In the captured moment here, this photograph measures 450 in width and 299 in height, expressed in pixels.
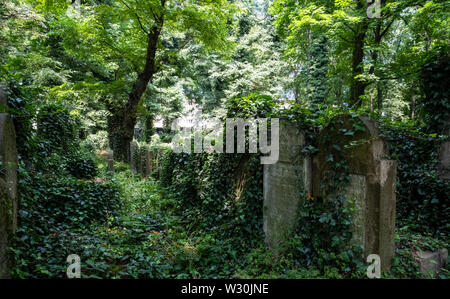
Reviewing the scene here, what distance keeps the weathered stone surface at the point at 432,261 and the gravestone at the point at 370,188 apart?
615 millimetres

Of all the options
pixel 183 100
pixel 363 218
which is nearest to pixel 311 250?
pixel 363 218

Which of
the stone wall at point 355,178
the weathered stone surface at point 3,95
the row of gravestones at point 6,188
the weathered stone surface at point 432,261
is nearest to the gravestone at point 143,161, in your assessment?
the weathered stone surface at point 3,95

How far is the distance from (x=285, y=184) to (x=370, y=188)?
131 cm

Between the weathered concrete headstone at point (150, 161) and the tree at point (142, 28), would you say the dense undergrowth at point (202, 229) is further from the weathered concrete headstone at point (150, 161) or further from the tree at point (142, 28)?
the tree at point (142, 28)

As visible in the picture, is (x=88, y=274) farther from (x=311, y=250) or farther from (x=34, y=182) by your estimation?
(x=311, y=250)

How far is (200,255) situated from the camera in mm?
4391

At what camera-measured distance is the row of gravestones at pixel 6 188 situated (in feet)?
8.93

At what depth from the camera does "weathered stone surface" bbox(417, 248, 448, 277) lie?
346cm

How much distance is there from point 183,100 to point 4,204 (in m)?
19.1

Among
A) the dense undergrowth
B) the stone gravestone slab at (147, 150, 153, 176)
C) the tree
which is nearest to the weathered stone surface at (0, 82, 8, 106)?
the dense undergrowth

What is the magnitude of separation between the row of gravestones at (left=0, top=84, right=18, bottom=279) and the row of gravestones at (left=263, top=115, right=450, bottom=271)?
3575mm

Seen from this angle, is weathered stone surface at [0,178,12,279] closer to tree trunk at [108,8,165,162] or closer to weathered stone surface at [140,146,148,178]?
tree trunk at [108,8,165,162]

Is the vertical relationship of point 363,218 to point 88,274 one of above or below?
above
